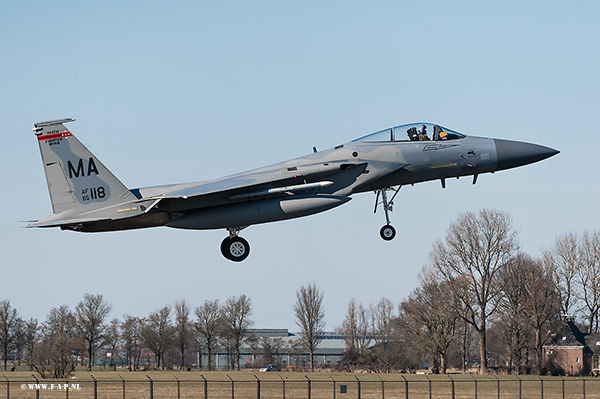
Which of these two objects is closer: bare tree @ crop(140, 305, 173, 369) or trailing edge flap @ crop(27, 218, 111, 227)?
trailing edge flap @ crop(27, 218, 111, 227)

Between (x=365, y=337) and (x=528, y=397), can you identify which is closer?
(x=528, y=397)

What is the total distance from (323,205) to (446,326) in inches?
2282

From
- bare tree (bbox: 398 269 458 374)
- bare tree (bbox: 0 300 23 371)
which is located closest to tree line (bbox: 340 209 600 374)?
bare tree (bbox: 398 269 458 374)

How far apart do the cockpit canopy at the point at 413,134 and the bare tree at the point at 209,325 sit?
74075mm

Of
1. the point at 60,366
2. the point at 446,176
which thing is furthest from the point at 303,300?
the point at 446,176

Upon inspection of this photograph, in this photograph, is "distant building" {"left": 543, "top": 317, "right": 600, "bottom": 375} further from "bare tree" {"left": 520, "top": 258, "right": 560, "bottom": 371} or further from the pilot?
the pilot

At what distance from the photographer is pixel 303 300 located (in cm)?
9662

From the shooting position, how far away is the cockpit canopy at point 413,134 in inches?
965

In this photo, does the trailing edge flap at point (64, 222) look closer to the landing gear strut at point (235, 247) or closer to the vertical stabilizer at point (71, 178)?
the vertical stabilizer at point (71, 178)

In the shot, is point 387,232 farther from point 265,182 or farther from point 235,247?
point 235,247

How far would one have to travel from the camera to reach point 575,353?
76.8 m

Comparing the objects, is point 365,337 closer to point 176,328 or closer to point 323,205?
point 176,328

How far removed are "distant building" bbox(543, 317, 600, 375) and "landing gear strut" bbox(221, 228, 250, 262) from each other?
195 feet

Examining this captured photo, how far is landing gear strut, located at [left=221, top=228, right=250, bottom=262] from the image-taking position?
23781 millimetres
